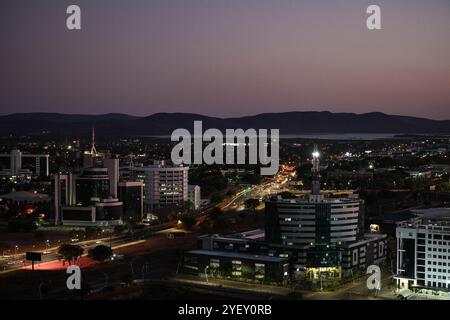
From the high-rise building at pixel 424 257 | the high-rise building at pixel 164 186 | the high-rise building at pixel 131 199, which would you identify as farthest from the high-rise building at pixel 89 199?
the high-rise building at pixel 424 257

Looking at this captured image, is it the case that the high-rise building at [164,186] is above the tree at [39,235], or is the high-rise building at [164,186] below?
above

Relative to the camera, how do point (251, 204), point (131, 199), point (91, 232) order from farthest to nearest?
point (251, 204) < point (131, 199) < point (91, 232)

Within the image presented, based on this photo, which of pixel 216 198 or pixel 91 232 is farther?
pixel 216 198

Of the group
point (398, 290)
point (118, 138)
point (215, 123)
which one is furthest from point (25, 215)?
point (215, 123)

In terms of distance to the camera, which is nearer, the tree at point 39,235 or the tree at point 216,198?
the tree at point 39,235

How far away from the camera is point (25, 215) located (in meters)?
19.6

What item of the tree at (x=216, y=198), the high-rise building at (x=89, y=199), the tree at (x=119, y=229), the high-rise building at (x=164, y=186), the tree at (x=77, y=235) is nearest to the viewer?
the tree at (x=77, y=235)

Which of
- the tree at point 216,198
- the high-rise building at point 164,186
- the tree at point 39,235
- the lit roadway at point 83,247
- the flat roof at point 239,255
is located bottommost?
the lit roadway at point 83,247

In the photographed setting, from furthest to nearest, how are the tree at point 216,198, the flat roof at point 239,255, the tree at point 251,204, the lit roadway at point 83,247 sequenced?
the tree at point 216,198, the tree at point 251,204, the lit roadway at point 83,247, the flat roof at point 239,255

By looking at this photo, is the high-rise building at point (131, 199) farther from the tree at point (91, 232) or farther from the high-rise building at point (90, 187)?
the tree at point (91, 232)

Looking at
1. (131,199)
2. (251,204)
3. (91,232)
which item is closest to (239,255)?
(91,232)

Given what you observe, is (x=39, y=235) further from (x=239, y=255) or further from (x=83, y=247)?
(x=239, y=255)

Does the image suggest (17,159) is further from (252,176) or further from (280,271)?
(280,271)

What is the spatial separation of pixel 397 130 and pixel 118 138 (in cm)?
4271
